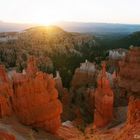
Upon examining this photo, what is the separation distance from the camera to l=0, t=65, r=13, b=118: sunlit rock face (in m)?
19.0

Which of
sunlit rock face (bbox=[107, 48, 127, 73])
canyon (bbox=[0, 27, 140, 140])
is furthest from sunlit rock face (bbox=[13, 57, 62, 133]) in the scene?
Answer: sunlit rock face (bbox=[107, 48, 127, 73])

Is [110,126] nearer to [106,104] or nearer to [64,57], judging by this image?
[106,104]

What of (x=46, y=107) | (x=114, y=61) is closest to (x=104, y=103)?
(x=46, y=107)

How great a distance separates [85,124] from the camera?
3125cm

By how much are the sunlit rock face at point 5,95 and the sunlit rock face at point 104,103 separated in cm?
990

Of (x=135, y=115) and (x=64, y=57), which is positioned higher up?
(x=135, y=115)

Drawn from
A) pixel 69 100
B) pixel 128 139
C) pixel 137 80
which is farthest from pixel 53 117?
pixel 69 100

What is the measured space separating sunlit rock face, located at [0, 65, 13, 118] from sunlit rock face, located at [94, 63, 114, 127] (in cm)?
990

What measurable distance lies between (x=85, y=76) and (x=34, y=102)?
73.8 ft

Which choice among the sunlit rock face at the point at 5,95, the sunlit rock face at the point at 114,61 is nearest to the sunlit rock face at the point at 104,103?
the sunlit rock face at the point at 5,95

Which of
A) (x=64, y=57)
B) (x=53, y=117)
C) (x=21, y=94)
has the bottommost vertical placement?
(x=64, y=57)

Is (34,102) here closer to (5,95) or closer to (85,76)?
(5,95)

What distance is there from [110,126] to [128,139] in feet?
45.1

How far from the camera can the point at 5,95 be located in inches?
763
